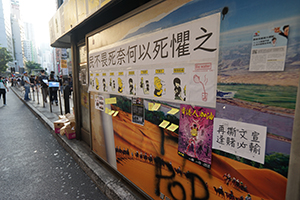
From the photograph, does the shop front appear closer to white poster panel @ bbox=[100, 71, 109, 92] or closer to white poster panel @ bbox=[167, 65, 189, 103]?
white poster panel @ bbox=[167, 65, 189, 103]

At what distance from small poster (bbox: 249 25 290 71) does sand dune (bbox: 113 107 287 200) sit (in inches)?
31.6

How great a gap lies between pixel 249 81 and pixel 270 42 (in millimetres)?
301

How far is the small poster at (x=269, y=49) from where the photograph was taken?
3.63 feet

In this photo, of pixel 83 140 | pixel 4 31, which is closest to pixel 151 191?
pixel 83 140

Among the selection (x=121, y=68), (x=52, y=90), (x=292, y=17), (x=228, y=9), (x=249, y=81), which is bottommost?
(x=52, y=90)

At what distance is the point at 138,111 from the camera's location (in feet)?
7.68

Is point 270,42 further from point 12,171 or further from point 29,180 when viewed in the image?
point 12,171

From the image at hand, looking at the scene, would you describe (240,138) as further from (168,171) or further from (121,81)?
(121,81)

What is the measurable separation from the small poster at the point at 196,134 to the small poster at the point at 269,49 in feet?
1.76

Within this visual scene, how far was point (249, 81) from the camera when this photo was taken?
50.1 inches

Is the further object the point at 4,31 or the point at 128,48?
the point at 4,31

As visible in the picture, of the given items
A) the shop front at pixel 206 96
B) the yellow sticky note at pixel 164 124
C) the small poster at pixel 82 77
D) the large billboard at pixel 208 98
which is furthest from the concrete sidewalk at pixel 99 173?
the small poster at pixel 82 77

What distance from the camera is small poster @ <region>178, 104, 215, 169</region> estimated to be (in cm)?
157

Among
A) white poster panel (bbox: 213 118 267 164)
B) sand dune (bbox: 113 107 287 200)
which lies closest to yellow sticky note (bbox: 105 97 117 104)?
sand dune (bbox: 113 107 287 200)
